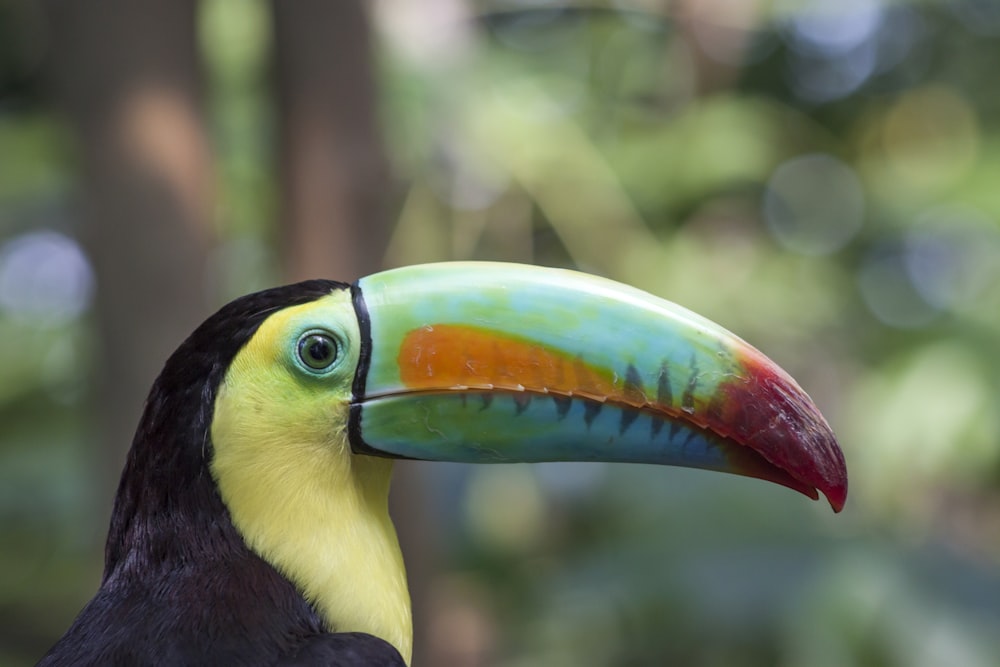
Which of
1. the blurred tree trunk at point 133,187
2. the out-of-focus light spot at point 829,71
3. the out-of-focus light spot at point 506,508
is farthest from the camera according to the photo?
the out-of-focus light spot at point 829,71

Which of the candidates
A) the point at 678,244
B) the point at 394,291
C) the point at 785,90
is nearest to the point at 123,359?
the point at 394,291

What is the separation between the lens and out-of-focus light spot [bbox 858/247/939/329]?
19.2 feet

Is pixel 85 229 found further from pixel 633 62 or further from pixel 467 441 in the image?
pixel 633 62

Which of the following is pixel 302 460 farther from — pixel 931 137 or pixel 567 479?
pixel 931 137

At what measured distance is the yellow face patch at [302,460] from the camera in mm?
1291

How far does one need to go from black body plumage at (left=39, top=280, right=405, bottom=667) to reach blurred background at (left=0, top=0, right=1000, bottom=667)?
1.51 m

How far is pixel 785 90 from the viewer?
8.63m

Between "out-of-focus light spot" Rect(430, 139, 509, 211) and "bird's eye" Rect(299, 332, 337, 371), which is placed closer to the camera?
"bird's eye" Rect(299, 332, 337, 371)

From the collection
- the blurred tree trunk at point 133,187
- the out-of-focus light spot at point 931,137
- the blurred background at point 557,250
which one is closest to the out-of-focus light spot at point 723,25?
the blurred background at point 557,250

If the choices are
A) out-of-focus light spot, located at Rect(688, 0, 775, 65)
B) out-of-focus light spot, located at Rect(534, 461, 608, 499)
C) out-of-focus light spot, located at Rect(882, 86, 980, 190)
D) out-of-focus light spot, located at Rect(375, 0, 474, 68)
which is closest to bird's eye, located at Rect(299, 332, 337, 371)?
out-of-focus light spot, located at Rect(375, 0, 474, 68)

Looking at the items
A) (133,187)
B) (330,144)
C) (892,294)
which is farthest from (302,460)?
(892,294)

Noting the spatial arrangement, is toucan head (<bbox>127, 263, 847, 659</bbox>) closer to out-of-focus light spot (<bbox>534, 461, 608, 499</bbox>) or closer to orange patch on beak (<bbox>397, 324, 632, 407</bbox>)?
orange patch on beak (<bbox>397, 324, 632, 407</bbox>)

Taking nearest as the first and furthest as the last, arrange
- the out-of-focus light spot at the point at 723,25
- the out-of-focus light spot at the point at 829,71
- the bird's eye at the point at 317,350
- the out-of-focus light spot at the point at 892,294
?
the bird's eye at the point at 317,350
the out-of-focus light spot at the point at 892,294
the out-of-focus light spot at the point at 723,25
the out-of-focus light spot at the point at 829,71

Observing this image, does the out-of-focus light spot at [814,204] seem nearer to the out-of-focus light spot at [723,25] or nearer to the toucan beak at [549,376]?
the out-of-focus light spot at [723,25]
